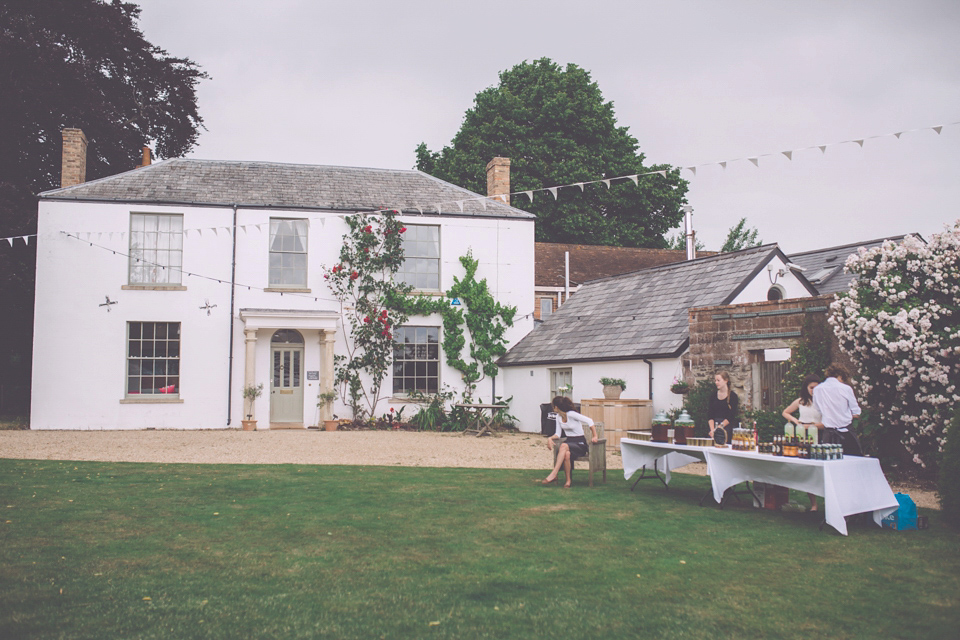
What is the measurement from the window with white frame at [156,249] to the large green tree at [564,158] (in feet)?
52.6

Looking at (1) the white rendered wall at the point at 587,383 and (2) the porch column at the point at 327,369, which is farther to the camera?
(2) the porch column at the point at 327,369

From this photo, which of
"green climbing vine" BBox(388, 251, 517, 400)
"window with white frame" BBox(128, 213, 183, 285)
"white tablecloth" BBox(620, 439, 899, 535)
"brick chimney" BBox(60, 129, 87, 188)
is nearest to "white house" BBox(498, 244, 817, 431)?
"green climbing vine" BBox(388, 251, 517, 400)

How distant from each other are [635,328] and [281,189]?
10.3 metres

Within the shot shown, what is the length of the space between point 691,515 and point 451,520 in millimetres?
2494

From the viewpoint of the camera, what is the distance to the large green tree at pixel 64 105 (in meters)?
21.8

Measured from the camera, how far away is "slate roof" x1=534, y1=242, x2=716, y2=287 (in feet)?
100

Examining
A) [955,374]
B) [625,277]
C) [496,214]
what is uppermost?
[496,214]

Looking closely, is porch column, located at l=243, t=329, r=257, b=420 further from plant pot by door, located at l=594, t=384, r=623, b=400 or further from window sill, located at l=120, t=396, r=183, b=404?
plant pot by door, located at l=594, t=384, r=623, b=400

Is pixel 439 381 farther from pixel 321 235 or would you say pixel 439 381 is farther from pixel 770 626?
pixel 770 626

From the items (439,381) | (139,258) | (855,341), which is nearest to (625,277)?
(439,381)

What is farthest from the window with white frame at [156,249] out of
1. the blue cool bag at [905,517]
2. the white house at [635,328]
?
the blue cool bag at [905,517]

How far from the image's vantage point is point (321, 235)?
2098cm

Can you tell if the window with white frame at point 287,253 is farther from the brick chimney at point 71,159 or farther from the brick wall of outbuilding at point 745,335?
the brick wall of outbuilding at point 745,335

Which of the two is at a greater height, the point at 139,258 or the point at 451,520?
the point at 139,258
